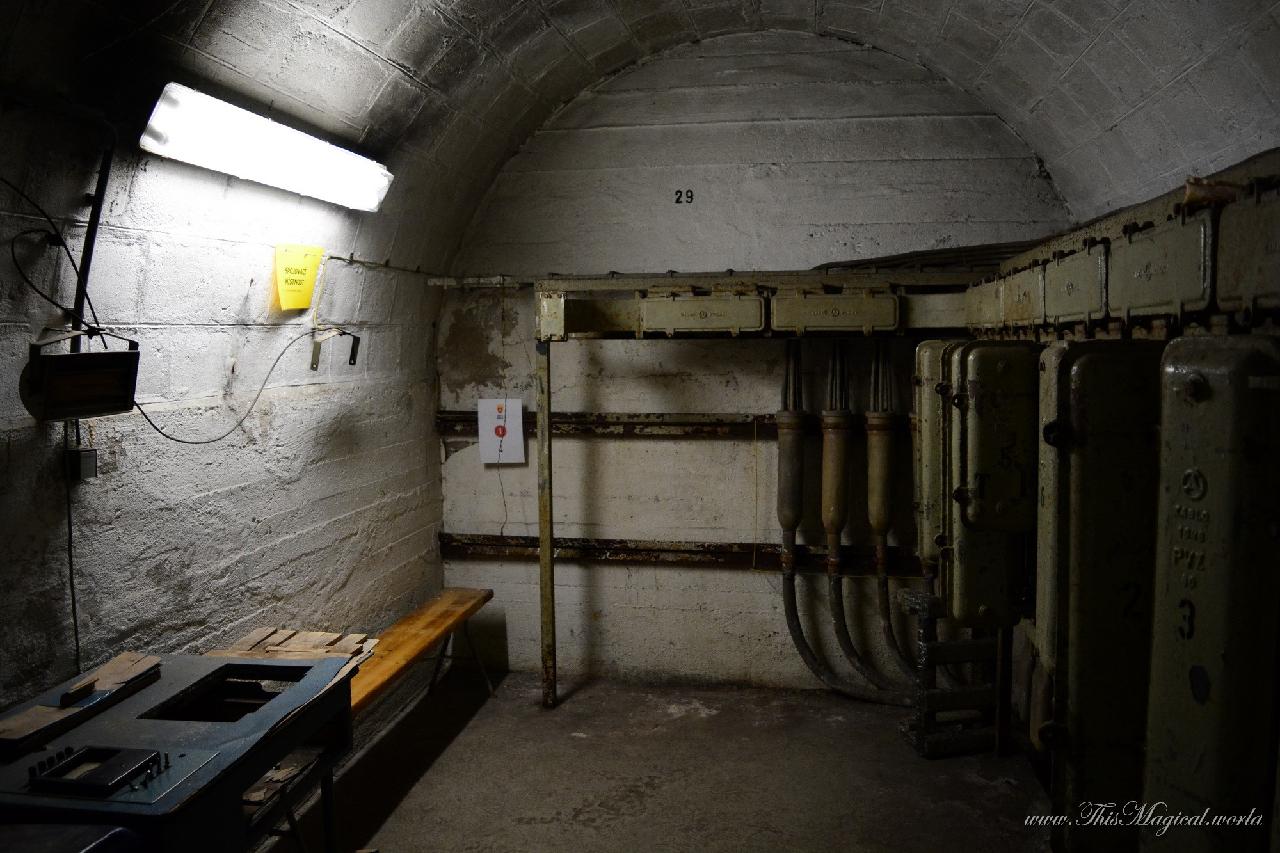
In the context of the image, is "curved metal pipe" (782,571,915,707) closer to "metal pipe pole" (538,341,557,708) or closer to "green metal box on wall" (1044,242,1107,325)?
"metal pipe pole" (538,341,557,708)

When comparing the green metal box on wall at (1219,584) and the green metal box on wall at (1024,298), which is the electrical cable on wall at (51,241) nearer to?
the green metal box on wall at (1219,584)

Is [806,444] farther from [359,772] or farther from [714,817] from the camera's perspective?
[359,772]

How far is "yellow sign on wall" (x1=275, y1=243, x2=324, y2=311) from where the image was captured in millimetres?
3534

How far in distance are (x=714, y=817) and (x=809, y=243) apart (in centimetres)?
313

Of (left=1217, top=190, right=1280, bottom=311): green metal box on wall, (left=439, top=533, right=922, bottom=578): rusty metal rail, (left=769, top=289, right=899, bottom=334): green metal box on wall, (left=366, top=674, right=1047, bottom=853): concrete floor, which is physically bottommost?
(left=366, top=674, right=1047, bottom=853): concrete floor

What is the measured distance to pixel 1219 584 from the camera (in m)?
1.45

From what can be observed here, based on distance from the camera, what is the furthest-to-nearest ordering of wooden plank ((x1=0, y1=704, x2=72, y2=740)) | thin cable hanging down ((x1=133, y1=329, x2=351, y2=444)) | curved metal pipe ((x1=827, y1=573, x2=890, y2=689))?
curved metal pipe ((x1=827, y1=573, x2=890, y2=689)) < thin cable hanging down ((x1=133, y1=329, x2=351, y2=444)) < wooden plank ((x1=0, y1=704, x2=72, y2=740))

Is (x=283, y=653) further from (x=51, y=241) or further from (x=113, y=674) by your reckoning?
(x=51, y=241)

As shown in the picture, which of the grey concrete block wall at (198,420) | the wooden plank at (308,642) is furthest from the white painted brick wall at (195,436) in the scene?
the wooden plank at (308,642)

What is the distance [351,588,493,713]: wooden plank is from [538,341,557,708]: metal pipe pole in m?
0.49

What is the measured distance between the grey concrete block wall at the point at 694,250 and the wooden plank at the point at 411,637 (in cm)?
39

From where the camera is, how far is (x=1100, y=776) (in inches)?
73.2

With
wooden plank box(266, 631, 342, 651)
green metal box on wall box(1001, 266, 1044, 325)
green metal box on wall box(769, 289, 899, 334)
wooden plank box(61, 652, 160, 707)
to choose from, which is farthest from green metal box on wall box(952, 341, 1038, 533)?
wooden plank box(61, 652, 160, 707)

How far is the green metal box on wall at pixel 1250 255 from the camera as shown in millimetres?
1551
